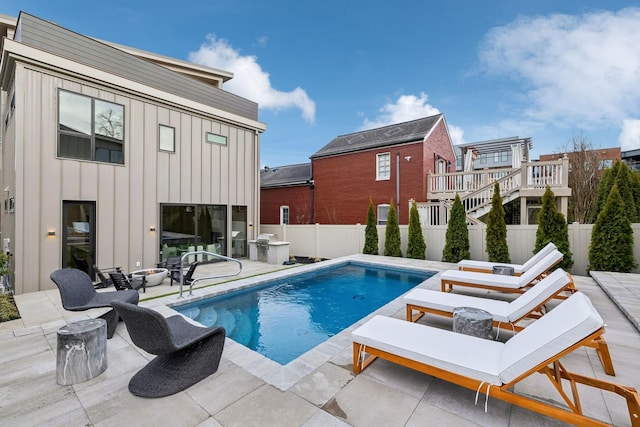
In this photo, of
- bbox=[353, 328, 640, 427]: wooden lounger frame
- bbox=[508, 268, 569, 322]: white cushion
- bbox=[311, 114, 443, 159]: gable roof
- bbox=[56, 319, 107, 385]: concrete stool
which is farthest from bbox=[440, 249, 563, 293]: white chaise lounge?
bbox=[311, 114, 443, 159]: gable roof

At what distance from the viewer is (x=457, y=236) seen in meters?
10.1

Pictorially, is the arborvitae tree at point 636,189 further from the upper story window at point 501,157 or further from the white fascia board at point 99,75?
the upper story window at point 501,157

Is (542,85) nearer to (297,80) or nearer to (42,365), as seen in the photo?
(297,80)

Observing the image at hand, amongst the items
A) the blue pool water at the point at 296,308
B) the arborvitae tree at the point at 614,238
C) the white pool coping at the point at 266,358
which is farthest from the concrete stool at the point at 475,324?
the arborvitae tree at the point at 614,238

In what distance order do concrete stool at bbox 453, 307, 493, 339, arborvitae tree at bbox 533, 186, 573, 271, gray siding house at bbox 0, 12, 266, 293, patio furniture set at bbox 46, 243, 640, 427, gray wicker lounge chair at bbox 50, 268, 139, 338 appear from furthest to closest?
arborvitae tree at bbox 533, 186, 573, 271 → gray siding house at bbox 0, 12, 266, 293 → gray wicker lounge chair at bbox 50, 268, 139, 338 → concrete stool at bbox 453, 307, 493, 339 → patio furniture set at bbox 46, 243, 640, 427

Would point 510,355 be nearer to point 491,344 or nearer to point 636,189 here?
point 491,344

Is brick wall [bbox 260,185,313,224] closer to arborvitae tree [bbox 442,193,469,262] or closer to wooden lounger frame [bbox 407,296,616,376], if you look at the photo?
arborvitae tree [bbox 442,193,469,262]

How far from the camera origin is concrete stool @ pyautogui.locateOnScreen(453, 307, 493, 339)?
3.42 metres

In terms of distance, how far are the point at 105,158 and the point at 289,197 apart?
1176 cm

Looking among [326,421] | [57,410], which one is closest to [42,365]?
[57,410]

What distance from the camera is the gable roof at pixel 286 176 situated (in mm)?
19056

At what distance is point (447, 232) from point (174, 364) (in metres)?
9.69

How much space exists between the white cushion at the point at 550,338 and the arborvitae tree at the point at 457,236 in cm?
788

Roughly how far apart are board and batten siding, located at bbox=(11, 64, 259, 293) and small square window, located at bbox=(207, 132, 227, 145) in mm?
149
